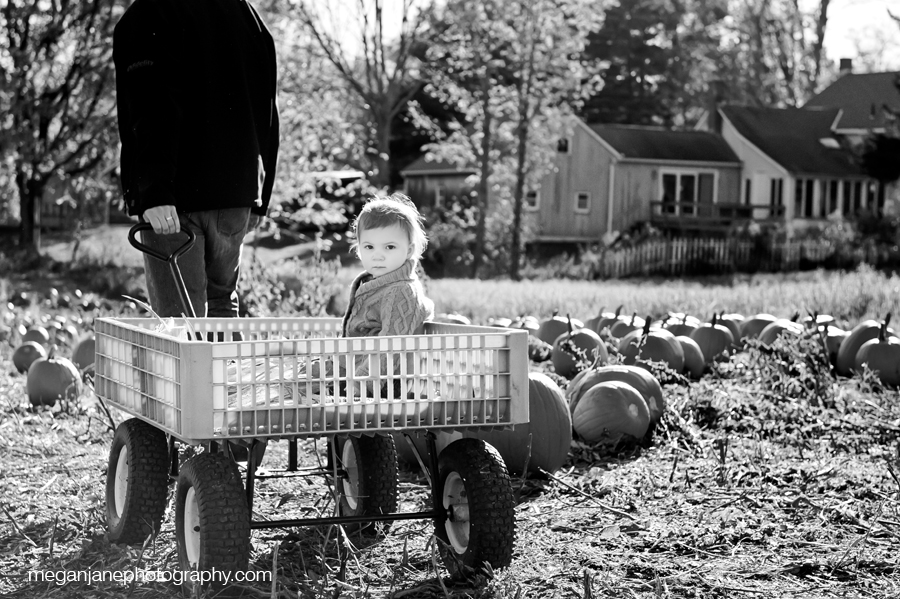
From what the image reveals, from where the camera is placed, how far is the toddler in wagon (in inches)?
142

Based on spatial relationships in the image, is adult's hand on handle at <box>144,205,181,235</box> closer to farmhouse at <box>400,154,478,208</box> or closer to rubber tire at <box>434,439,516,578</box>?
rubber tire at <box>434,439,516,578</box>

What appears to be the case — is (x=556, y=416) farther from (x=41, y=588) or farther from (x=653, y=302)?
Answer: (x=653, y=302)

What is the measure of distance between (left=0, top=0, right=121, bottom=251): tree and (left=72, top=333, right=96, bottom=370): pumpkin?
14.3 metres

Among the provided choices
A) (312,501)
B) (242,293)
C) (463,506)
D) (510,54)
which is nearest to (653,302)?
(242,293)

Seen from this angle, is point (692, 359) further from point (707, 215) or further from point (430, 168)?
point (430, 168)

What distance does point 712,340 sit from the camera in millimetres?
7594

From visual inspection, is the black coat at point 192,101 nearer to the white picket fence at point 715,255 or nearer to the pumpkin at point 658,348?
the pumpkin at point 658,348

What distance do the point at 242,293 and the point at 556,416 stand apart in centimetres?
534

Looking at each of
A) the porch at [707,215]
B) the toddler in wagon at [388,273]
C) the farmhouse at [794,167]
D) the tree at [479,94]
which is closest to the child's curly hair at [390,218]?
the toddler in wagon at [388,273]

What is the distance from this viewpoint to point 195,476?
3.04 meters

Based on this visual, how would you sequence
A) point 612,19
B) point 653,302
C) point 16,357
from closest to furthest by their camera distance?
point 16,357
point 653,302
point 612,19

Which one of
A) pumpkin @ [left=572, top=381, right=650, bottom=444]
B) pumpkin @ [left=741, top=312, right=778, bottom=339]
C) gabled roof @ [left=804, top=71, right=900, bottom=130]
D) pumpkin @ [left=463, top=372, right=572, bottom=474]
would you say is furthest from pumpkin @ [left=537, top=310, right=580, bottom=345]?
gabled roof @ [left=804, top=71, right=900, bottom=130]

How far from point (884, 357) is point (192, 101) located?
4.60 metres

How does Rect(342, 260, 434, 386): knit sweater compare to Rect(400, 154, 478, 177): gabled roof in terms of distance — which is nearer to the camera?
Rect(342, 260, 434, 386): knit sweater
